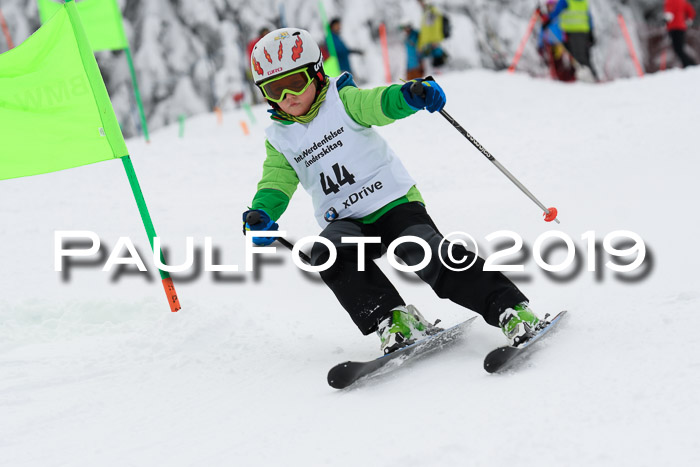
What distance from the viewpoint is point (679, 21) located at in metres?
12.1

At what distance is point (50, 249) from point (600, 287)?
391 centimetres

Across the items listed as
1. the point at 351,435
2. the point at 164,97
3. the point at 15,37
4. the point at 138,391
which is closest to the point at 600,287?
the point at 351,435

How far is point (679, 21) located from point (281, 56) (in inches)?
443

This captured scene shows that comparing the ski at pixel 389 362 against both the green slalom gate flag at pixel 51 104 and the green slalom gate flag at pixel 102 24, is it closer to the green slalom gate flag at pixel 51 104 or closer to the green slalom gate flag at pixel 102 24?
the green slalom gate flag at pixel 51 104

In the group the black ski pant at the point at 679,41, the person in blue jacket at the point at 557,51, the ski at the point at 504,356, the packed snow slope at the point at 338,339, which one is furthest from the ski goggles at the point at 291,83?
the black ski pant at the point at 679,41

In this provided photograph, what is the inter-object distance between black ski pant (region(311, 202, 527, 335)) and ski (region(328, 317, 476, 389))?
19cm

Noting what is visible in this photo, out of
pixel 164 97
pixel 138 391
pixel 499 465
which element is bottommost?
pixel 164 97

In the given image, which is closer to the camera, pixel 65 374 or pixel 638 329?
pixel 638 329

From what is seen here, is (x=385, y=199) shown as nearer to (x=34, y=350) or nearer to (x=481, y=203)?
(x=34, y=350)

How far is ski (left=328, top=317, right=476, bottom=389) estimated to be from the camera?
8.57 feet

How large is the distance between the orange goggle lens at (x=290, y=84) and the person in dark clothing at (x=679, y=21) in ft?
35.7

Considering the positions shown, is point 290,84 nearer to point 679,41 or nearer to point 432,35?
point 432,35

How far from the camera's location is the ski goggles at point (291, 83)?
3.16 metres

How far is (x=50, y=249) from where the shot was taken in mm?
5156
